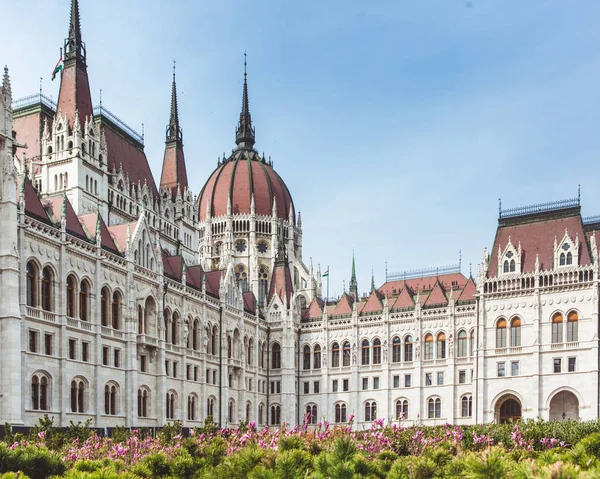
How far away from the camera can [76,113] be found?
50844 mm

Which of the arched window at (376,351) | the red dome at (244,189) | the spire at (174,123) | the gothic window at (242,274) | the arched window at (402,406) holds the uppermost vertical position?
→ the spire at (174,123)

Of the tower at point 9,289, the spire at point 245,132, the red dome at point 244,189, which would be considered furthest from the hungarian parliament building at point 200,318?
the spire at point 245,132

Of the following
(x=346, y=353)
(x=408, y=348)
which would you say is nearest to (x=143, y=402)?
(x=346, y=353)

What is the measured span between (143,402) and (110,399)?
13.9 ft

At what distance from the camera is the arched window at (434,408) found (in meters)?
60.4

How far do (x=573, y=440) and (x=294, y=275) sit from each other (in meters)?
61.2

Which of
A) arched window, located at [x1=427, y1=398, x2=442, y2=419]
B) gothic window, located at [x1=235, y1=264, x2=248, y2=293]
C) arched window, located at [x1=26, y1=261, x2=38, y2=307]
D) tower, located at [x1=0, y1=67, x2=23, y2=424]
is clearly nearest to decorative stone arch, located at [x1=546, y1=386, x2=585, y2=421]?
arched window, located at [x1=427, y1=398, x2=442, y2=419]

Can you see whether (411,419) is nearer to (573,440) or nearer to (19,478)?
(573,440)

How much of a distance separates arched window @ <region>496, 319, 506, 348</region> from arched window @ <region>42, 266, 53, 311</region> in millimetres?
33537

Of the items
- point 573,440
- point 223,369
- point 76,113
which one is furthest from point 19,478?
point 223,369

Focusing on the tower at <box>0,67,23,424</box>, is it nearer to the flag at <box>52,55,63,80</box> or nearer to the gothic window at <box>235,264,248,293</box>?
the flag at <box>52,55,63,80</box>

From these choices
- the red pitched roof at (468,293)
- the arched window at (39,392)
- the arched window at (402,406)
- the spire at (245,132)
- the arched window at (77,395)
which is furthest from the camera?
the spire at (245,132)

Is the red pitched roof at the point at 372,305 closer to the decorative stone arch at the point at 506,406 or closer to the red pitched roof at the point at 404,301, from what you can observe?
the red pitched roof at the point at 404,301

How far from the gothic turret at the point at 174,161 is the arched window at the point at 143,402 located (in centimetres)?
2365
